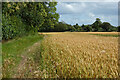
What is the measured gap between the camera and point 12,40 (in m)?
14.6

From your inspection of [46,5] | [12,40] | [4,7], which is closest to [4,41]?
[12,40]

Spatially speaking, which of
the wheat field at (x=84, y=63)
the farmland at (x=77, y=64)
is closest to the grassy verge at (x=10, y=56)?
the farmland at (x=77, y=64)

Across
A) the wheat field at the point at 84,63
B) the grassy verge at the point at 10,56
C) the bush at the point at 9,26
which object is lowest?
the grassy verge at the point at 10,56

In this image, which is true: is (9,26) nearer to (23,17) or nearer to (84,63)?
(23,17)

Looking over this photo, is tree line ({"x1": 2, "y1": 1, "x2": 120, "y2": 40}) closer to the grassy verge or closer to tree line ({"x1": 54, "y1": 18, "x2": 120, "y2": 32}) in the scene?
the grassy verge

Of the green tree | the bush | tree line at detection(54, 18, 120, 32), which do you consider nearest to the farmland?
the bush

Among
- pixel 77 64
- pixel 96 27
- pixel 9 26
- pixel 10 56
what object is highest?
pixel 96 27

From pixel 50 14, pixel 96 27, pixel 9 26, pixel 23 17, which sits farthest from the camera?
pixel 96 27

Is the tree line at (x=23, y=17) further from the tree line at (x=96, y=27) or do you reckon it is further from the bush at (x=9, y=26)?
the tree line at (x=96, y=27)

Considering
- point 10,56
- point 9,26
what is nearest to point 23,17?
point 9,26

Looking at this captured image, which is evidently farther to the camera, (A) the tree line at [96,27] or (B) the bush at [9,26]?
(A) the tree line at [96,27]

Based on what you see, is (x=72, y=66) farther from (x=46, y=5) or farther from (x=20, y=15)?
(x=46, y=5)

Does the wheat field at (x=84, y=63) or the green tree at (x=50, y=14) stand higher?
the green tree at (x=50, y=14)

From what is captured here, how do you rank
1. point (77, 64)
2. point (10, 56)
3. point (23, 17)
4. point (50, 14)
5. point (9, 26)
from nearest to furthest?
point (77, 64), point (10, 56), point (9, 26), point (23, 17), point (50, 14)
